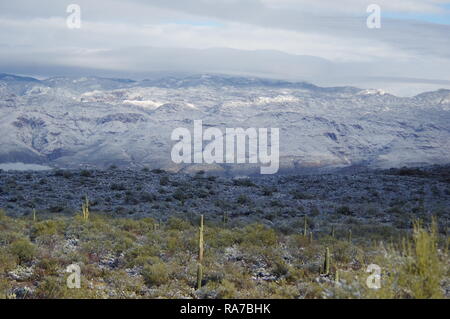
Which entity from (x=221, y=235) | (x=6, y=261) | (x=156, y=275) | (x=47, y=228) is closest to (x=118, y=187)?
(x=47, y=228)

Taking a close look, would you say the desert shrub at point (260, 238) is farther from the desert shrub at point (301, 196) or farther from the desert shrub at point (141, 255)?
the desert shrub at point (301, 196)

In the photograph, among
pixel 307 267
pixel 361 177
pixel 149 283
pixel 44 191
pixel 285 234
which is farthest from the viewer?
pixel 361 177

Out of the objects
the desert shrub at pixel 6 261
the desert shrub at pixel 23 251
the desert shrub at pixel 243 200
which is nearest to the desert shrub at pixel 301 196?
the desert shrub at pixel 243 200

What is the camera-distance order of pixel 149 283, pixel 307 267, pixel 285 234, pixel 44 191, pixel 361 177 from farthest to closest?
pixel 361 177 → pixel 44 191 → pixel 285 234 → pixel 307 267 → pixel 149 283

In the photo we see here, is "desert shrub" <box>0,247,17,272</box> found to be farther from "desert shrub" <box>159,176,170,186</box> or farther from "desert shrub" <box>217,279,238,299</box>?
"desert shrub" <box>159,176,170,186</box>
